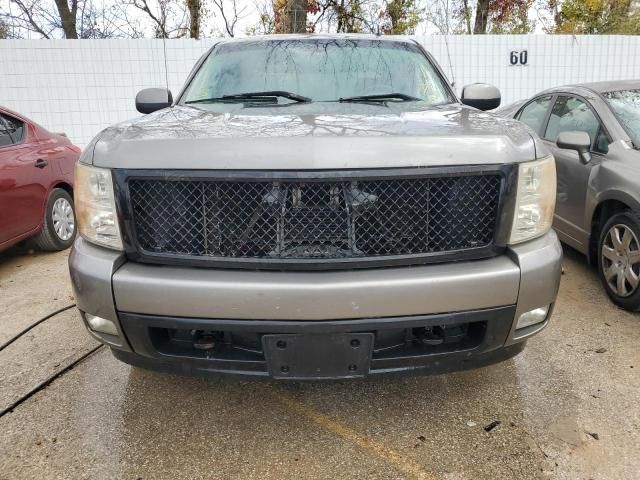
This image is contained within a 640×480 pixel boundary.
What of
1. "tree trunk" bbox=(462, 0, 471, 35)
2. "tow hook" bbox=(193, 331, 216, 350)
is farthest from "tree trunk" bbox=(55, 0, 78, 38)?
"tow hook" bbox=(193, 331, 216, 350)

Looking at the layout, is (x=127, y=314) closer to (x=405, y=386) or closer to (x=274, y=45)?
(x=405, y=386)

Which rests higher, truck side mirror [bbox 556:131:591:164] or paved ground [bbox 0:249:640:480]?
truck side mirror [bbox 556:131:591:164]

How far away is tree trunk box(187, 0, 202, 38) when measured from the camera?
16.2m

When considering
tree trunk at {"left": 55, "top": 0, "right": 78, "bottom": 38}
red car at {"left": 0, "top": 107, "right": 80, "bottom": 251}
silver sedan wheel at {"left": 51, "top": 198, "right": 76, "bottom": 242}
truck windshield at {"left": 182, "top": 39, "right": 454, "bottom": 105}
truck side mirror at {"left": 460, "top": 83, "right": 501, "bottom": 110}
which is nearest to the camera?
truck windshield at {"left": 182, "top": 39, "right": 454, "bottom": 105}

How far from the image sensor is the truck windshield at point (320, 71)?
3.09 m

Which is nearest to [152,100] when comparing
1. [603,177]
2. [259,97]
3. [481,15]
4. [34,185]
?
[259,97]

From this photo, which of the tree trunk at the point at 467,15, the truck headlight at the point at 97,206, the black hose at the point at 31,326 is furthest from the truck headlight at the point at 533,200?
the tree trunk at the point at 467,15

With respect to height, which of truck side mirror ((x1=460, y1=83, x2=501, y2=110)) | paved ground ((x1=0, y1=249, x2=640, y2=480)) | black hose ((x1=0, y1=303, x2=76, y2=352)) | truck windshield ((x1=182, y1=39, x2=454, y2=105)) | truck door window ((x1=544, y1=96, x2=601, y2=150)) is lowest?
paved ground ((x1=0, y1=249, x2=640, y2=480))

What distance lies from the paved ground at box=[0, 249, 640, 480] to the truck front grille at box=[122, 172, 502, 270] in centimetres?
78

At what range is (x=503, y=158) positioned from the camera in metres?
1.94

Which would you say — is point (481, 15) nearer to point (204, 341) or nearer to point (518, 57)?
point (518, 57)

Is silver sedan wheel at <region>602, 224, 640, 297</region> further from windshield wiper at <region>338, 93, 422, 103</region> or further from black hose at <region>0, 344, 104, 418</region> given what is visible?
black hose at <region>0, 344, 104, 418</region>

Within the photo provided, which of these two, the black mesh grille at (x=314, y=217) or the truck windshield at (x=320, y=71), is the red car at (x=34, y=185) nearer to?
the truck windshield at (x=320, y=71)

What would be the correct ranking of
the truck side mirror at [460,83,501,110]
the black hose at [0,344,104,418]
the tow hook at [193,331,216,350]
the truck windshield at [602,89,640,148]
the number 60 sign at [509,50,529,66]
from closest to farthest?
the tow hook at [193,331,216,350] < the black hose at [0,344,104,418] < the truck side mirror at [460,83,501,110] < the truck windshield at [602,89,640,148] < the number 60 sign at [509,50,529,66]
